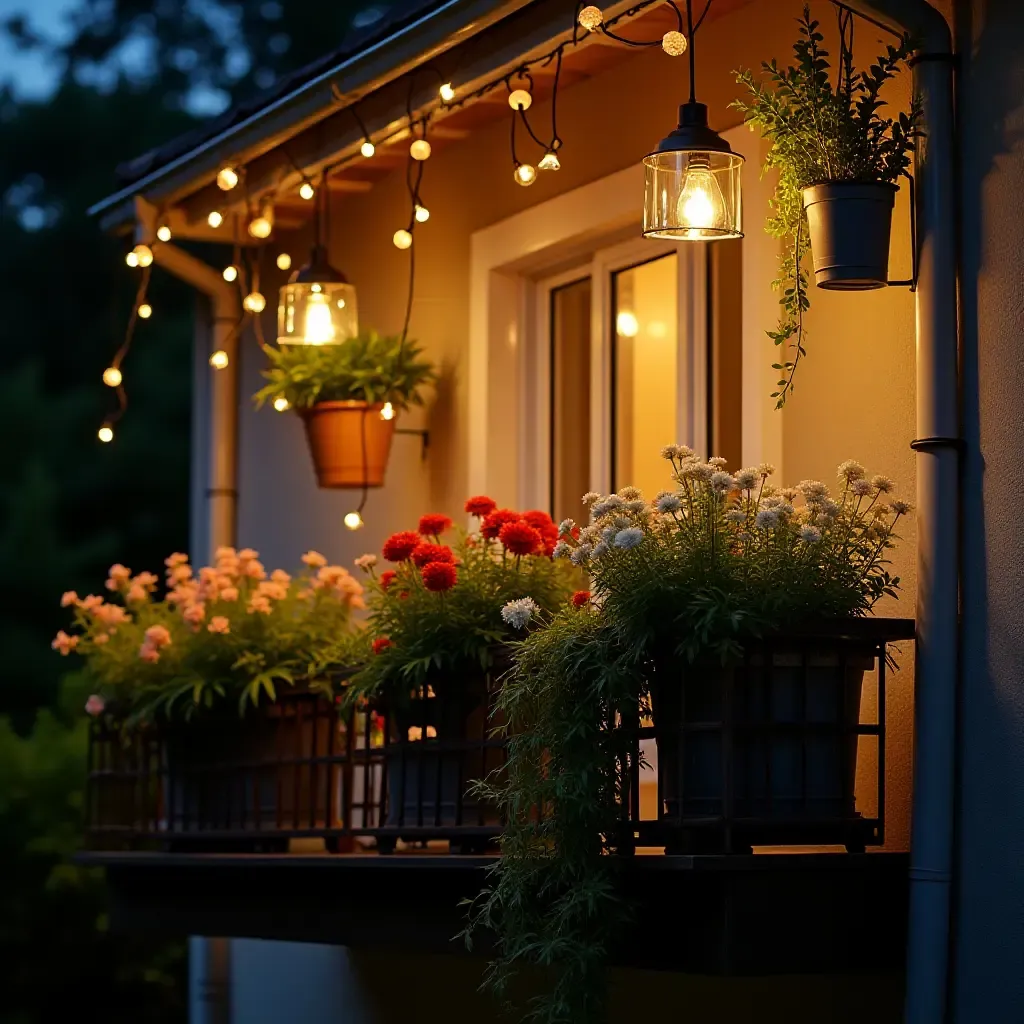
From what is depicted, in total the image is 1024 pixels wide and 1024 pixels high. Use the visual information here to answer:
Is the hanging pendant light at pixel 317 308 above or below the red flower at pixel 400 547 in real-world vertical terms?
above

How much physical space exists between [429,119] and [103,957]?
19.5ft

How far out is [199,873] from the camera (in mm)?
6402

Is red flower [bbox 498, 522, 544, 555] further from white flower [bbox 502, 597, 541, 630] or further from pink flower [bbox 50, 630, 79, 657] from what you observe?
pink flower [bbox 50, 630, 79, 657]

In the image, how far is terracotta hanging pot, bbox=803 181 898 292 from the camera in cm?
447

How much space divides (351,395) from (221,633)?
3.53 ft

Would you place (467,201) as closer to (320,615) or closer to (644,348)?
(644,348)

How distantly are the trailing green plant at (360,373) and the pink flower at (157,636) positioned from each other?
1.07 m

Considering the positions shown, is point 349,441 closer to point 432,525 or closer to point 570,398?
point 570,398

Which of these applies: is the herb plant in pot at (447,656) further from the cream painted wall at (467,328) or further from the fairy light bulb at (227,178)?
the fairy light bulb at (227,178)

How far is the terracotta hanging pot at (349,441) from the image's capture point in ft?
23.0

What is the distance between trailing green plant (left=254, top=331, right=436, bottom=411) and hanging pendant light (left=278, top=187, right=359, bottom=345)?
7 centimetres

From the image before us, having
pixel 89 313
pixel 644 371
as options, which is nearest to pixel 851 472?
pixel 644 371

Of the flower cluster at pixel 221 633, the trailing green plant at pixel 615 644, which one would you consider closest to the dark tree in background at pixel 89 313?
the flower cluster at pixel 221 633

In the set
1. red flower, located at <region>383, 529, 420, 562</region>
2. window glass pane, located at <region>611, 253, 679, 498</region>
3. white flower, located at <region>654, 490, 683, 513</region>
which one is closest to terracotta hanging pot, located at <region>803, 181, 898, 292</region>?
white flower, located at <region>654, 490, 683, 513</region>
